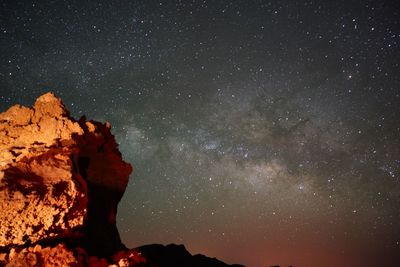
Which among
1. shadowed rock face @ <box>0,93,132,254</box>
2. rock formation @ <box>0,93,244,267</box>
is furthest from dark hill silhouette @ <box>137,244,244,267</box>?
shadowed rock face @ <box>0,93,132,254</box>

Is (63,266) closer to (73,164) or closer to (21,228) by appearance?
(21,228)

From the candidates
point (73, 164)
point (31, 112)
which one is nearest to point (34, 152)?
point (73, 164)

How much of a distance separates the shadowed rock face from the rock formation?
14 mm

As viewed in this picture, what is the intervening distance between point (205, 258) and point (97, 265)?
10.5 m

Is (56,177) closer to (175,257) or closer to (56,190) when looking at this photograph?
(56,190)

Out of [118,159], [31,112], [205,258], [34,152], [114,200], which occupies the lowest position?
[205,258]

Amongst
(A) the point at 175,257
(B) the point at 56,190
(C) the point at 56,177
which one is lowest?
(A) the point at 175,257

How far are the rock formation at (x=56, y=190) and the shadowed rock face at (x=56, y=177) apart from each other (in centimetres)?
1

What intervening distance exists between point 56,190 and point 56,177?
34 centimetres

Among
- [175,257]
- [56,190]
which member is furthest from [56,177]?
[175,257]

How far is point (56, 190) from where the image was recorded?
6.45 m

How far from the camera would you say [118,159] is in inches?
364

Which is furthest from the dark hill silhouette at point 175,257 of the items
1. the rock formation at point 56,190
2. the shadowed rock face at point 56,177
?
the shadowed rock face at point 56,177

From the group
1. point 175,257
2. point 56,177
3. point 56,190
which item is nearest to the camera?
point 56,190
